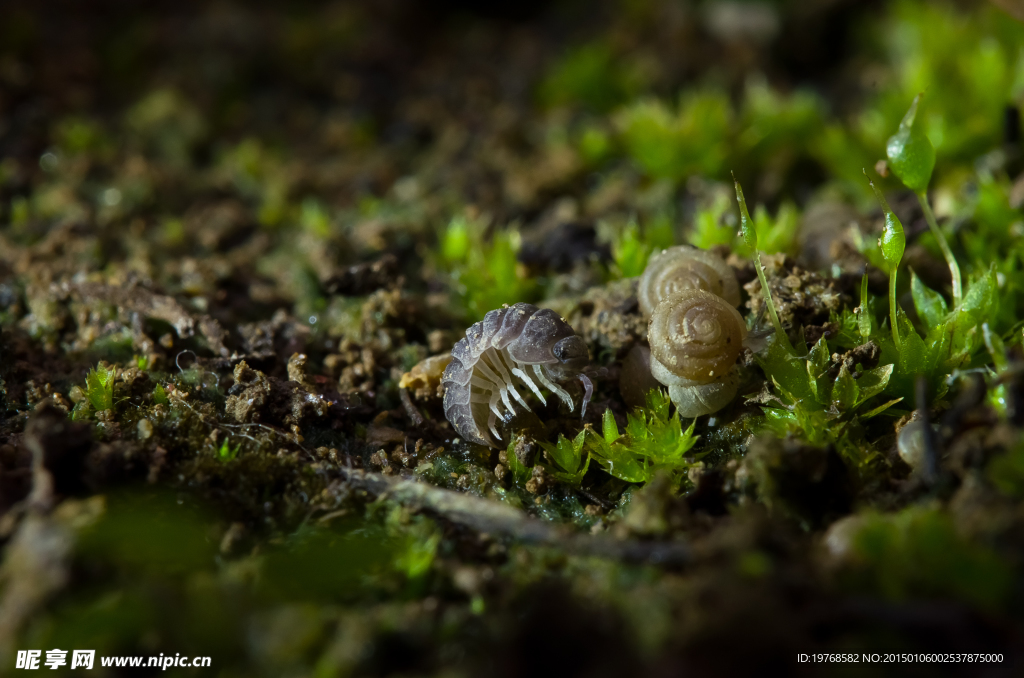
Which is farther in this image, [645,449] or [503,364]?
[503,364]

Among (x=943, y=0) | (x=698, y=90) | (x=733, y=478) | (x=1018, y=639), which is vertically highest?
(x=943, y=0)

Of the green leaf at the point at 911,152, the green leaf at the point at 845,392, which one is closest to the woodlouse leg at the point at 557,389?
the green leaf at the point at 845,392

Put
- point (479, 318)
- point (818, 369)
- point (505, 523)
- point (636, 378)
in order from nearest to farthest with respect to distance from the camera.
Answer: point (505, 523) → point (818, 369) → point (636, 378) → point (479, 318)

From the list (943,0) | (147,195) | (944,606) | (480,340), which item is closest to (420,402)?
(480,340)

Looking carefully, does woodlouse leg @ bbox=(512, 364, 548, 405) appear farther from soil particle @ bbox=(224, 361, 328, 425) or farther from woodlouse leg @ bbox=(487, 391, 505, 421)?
soil particle @ bbox=(224, 361, 328, 425)

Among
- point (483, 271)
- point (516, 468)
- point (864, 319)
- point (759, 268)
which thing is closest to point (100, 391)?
point (516, 468)

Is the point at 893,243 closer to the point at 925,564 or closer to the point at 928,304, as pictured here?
the point at 928,304

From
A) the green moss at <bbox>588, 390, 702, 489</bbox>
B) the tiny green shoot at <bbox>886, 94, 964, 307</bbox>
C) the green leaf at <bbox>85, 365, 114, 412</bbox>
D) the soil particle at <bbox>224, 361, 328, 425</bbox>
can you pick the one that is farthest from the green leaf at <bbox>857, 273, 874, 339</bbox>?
the green leaf at <bbox>85, 365, 114, 412</bbox>

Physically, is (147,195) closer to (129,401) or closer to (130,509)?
(129,401)
